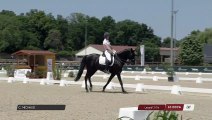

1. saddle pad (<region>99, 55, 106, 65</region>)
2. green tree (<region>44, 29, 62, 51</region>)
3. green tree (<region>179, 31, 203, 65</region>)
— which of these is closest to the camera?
saddle pad (<region>99, 55, 106, 65</region>)

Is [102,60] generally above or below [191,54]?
below

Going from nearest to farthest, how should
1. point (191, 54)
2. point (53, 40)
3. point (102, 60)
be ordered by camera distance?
1. point (102, 60)
2. point (191, 54)
3. point (53, 40)

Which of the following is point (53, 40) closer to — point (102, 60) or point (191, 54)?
point (191, 54)

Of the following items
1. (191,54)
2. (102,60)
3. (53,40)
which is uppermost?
(53,40)

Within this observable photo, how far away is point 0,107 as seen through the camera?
1323cm

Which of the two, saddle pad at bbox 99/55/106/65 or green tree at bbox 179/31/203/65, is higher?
green tree at bbox 179/31/203/65

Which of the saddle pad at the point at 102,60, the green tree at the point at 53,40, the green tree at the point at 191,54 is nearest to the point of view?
the saddle pad at the point at 102,60

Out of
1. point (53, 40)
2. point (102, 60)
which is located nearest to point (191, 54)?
point (53, 40)

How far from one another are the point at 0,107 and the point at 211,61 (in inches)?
Answer: 2587

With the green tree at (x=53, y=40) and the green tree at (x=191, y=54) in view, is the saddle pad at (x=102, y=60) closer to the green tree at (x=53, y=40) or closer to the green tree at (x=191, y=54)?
the green tree at (x=191, y=54)

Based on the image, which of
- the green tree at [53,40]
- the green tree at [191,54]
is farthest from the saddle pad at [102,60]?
the green tree at [53,40]

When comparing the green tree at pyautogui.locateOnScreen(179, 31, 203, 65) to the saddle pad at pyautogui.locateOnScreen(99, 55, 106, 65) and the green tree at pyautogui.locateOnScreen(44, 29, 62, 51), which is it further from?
the saddle pad at pyautogui.locateOnScreen(99, 55, 106, 65)

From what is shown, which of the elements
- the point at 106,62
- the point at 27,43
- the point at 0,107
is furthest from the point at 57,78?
the point at 27,43

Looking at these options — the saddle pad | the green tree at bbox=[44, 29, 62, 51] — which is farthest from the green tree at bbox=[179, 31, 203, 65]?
the saddle pad
